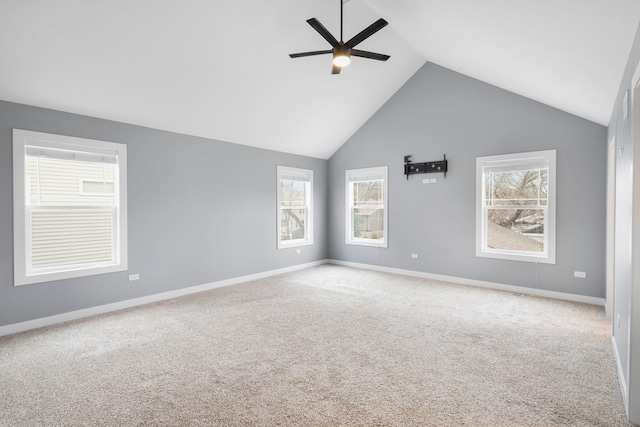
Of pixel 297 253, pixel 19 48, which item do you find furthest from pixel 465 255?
pixel 19 48

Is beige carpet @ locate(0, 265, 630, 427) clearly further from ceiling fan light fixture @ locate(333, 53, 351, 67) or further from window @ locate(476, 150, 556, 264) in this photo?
ceiling fan light fixture @ locate(333, 53, 351, 67)

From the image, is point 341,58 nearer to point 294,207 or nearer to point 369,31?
point 369,31

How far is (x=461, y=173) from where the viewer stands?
18.7 ft

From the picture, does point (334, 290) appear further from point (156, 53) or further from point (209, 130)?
point (156, 53)

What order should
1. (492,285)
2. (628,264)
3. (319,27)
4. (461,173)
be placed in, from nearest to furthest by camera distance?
1. (628,264)
2. (319,27)
3. (492,285)
4. (461,173)

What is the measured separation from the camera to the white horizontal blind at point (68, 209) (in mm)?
3779

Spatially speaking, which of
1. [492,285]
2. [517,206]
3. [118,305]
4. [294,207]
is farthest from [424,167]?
[118,305]

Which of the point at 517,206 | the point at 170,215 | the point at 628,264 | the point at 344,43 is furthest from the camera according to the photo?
the point at 517,206

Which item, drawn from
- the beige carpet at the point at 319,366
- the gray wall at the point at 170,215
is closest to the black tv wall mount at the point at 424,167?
the gray wall at the point at 170,215

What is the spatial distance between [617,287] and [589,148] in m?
2.54

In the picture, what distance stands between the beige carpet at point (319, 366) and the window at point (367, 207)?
96.6 inches

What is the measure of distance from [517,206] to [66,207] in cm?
622

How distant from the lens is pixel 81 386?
8.29 ft

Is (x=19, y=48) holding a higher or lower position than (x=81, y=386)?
higher
